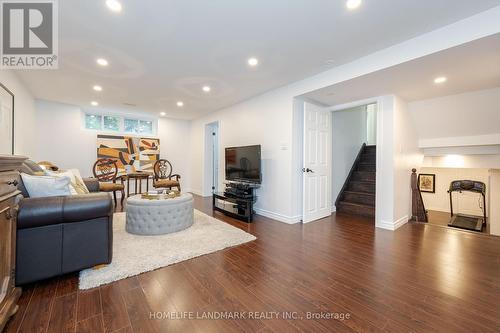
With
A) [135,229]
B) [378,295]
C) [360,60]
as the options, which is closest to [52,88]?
[135,229]

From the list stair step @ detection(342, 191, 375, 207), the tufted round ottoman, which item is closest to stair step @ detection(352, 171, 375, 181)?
stair step @ detection(342, 191, 375, 207)

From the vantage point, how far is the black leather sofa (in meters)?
1.73

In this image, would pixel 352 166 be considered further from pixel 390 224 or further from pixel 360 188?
pixel 390 224

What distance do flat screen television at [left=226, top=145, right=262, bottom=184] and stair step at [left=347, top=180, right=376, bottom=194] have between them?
2362mm

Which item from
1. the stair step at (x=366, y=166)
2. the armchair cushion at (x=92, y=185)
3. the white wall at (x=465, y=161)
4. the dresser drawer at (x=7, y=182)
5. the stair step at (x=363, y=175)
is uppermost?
the white wall at (x=465, y=161)

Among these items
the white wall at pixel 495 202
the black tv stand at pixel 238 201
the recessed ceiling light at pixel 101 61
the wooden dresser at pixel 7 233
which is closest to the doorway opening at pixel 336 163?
the black tv stand at pixel 238 201

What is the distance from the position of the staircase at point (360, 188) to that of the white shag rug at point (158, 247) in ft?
8.37

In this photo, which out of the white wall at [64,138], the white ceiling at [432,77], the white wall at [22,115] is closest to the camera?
the white ceiling at [432,77]

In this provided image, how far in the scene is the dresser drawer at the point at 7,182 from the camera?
1300mm

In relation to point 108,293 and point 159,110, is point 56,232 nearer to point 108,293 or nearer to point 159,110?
point 108,293

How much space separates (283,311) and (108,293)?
4.66 ft

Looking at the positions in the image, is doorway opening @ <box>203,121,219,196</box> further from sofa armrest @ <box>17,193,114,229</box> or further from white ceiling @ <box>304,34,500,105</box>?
sofa armrest @ <box>17,193,114,229</box>

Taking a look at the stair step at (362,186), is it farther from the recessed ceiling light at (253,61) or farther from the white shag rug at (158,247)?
the recessed ceiling light at (253,61)

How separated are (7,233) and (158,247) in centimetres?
139
